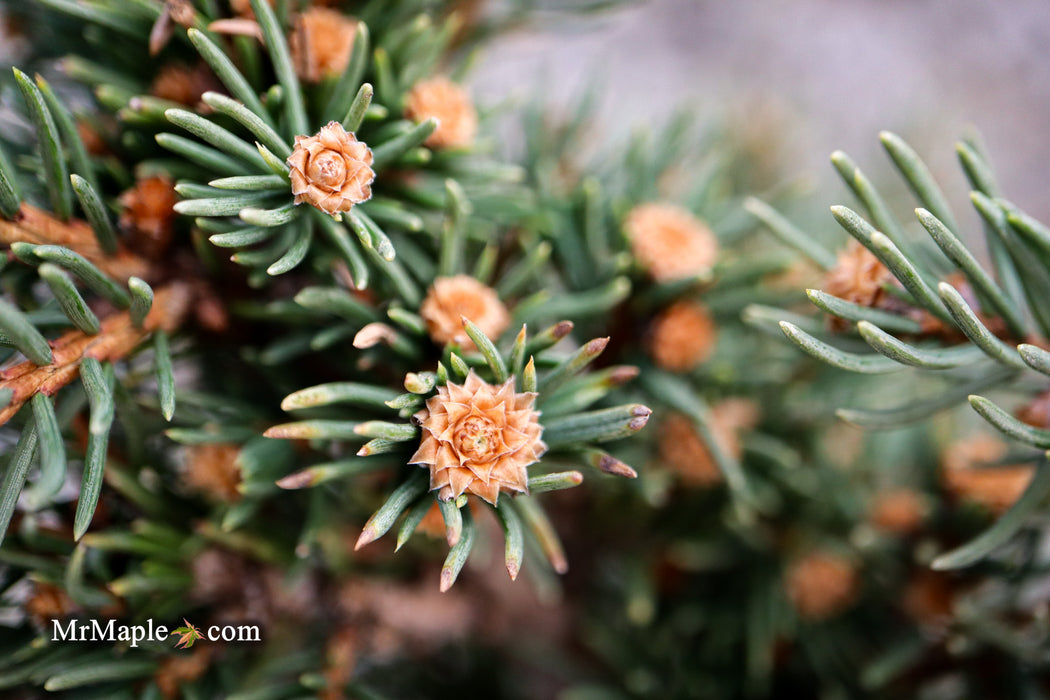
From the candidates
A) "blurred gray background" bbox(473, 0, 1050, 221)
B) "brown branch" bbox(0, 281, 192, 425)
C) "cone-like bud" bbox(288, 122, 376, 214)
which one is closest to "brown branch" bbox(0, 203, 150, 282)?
"brown branch" bbox(0, 281, 192, 425)

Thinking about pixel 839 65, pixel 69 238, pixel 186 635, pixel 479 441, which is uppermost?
pixel 839 65

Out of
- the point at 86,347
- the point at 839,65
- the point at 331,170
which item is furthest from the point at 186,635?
the point at 839,65

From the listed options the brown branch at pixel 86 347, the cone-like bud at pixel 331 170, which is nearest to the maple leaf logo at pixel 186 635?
the brown branch at pixel 86 347

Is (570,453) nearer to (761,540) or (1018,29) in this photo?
(761,540)

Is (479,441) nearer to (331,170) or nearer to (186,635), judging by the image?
(331,170)

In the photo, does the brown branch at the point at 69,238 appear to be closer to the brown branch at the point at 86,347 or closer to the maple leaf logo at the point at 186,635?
the brown branch at the point at 86,347

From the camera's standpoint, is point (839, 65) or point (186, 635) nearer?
point (186, 635)

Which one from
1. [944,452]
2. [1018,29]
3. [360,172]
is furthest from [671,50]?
[360,172]
